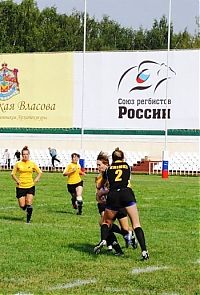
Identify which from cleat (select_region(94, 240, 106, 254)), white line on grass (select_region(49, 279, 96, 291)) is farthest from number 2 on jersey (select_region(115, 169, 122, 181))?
white line on grass (select_region(49, 279, 96, 291))

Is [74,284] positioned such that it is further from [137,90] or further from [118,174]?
[137,90]

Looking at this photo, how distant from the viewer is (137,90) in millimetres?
56656

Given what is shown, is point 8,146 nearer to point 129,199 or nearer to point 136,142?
point 136,142

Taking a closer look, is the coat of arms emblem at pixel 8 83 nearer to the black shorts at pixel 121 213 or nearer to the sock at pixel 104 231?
the black shorts at pixel 121 213

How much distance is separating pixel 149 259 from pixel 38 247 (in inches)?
88.0

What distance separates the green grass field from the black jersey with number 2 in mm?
1222

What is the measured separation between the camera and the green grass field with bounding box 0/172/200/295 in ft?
35.3

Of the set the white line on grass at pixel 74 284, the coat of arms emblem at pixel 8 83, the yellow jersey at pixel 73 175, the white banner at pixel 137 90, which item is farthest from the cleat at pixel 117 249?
the coat of arms emblem at pixel 8 83

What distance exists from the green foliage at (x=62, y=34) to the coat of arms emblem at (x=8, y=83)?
25121 mm

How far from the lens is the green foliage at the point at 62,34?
286 feet

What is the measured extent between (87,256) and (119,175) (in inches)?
58.4

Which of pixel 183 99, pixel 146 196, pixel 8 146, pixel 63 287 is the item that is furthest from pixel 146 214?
pixel 8 146

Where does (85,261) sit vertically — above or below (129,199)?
below

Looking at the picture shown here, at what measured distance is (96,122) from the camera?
57000 mm
